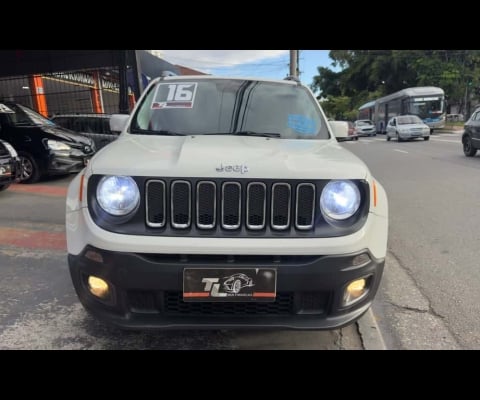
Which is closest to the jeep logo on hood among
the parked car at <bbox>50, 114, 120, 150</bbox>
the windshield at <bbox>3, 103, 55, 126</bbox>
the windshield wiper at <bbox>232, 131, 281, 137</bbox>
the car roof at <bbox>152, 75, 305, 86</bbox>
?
the windshield wiper at <bbox>232, 131, 281, 137</bbox>

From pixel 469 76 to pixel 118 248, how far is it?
41.6m

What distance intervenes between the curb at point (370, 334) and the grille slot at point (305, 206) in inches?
41.8

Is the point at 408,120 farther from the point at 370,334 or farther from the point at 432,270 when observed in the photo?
the point at 370,334

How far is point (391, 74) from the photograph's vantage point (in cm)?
4359

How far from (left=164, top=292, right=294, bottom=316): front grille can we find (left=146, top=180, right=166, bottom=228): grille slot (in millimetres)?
415

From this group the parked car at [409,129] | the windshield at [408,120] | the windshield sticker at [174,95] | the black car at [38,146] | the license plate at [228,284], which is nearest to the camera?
the license plate at [228,284]

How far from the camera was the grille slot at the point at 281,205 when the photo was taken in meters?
2.29

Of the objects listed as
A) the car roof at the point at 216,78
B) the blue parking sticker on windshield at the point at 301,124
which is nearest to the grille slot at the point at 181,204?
the blue parking sticker on windshield at the point at 301,124

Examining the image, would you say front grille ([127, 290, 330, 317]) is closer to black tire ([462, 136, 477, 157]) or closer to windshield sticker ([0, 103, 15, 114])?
windshield sticker ([0, 103, 15, 114])

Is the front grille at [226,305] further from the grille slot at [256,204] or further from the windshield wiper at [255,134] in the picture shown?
the windshield wiper at [255,134]

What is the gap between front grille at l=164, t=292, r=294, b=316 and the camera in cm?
229

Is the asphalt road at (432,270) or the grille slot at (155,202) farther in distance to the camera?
the asphalt road at (432,270)

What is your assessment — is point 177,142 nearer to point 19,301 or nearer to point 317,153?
point 317,153
